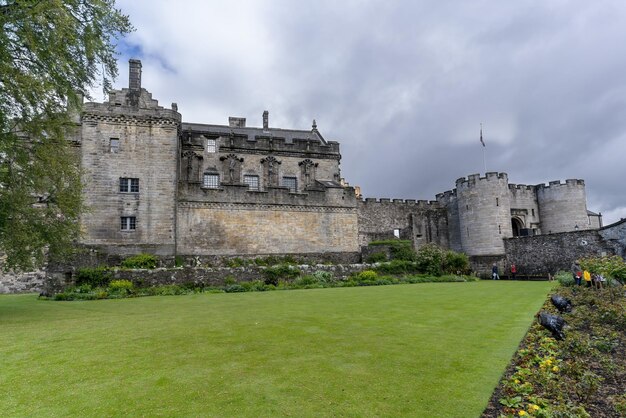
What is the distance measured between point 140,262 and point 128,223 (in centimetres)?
522

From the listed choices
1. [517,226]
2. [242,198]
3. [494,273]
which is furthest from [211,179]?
[517,226]

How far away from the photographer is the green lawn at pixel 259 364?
502 cm

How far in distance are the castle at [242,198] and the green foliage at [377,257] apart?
1.60m

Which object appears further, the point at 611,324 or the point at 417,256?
the point at 417,256

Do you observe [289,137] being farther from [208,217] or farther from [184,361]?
[184,361]

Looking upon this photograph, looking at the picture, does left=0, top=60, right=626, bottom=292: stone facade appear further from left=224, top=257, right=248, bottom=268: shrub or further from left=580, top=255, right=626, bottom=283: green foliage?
left=580, top=255, right=626, bottom=283: green foliage

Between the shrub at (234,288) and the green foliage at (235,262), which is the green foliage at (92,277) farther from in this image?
the green foliage at (235,262)

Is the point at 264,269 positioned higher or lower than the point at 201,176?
lower

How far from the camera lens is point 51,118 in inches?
563

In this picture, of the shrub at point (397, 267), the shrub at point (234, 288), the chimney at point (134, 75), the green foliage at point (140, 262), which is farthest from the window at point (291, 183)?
the shrub at point (234, 288)

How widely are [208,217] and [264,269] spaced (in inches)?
345

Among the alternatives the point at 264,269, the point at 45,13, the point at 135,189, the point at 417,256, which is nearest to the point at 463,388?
the point at 45,13

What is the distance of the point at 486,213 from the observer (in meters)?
41.9

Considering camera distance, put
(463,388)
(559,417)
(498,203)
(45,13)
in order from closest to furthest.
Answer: (559,417) < (463,388) < (45,13) < (498,203)
